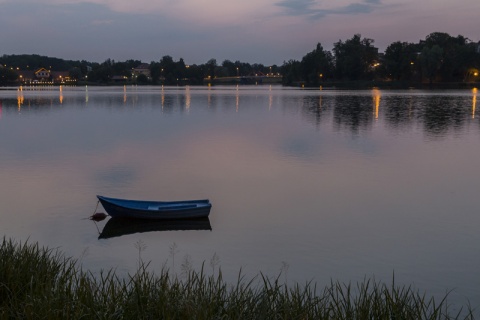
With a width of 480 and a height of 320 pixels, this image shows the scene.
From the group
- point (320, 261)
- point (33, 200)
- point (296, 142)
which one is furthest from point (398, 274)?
point (296, 142)

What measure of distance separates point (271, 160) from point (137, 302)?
2571 centimetres

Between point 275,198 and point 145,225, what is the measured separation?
6.29 metres

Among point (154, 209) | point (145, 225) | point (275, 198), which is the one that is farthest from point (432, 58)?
point (145, 225)

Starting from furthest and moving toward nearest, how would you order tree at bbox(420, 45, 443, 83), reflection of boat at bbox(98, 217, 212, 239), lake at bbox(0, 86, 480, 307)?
tree at bbox(420, 45, 443, 83), reflection of boat at bbox(98, 217, 212, 239), lake at bbox(0, 86, 480, 307)

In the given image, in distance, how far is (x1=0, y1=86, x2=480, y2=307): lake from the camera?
16516mm

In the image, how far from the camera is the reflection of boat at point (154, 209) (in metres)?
20.2

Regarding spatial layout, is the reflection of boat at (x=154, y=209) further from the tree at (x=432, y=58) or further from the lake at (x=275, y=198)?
the tree at (x=432, y=58)

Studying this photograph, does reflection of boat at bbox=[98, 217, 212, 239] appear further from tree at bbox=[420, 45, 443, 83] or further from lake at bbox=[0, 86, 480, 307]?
tree at bbox=[420, 45, 443, 83]

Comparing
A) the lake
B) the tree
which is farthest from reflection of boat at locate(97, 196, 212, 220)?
the tree

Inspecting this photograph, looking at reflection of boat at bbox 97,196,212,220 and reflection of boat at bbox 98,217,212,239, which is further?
reflection of boat at bbox 97,196,212,220

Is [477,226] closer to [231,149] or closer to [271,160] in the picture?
[271,160]

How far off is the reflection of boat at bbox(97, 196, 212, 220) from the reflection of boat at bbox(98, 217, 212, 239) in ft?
0.63

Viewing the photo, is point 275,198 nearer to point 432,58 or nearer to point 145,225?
point 145,225

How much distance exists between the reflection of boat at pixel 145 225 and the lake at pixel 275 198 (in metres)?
0.33
